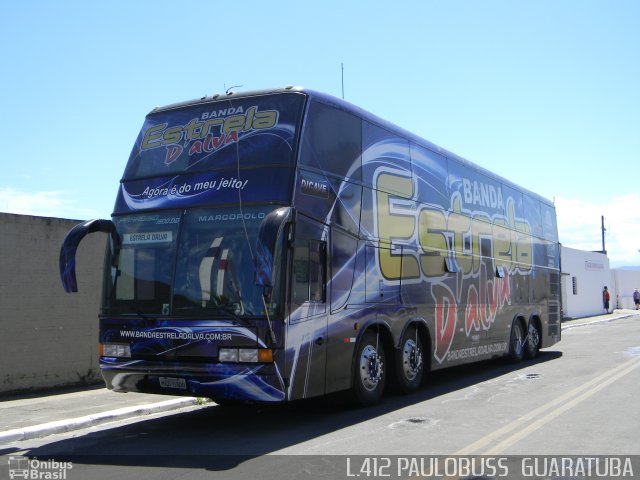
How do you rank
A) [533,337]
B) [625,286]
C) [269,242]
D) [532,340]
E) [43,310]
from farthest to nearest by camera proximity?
[625,286] → [533,337] → [532,340] → [43,310] → [269,242]

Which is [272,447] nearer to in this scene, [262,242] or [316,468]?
[316,468]

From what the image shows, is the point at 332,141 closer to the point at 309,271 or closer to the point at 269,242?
the point at 309,271

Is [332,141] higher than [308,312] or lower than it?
higher

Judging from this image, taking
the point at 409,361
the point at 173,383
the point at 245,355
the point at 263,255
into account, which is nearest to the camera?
the point at 263,255

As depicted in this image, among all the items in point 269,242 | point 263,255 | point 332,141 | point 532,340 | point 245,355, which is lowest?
point 532,340

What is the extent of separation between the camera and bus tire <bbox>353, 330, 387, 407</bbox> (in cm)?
956

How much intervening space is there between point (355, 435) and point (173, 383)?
91.1 inches

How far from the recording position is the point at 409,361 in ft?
36.4

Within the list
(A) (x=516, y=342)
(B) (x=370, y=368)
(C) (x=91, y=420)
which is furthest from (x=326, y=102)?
(A) (x=516, y=342)

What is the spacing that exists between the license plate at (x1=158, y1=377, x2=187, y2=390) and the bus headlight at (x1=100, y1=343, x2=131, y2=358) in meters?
0.65

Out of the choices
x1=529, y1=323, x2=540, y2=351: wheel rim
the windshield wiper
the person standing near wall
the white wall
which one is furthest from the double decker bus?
the white wall

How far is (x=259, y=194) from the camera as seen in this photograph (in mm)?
8188

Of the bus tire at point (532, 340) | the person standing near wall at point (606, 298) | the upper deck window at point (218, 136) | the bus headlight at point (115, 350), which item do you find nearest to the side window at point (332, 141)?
the upper deck window at point (218, 136)

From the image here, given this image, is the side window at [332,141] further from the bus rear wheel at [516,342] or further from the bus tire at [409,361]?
the bus rear wheel at [516,342]
